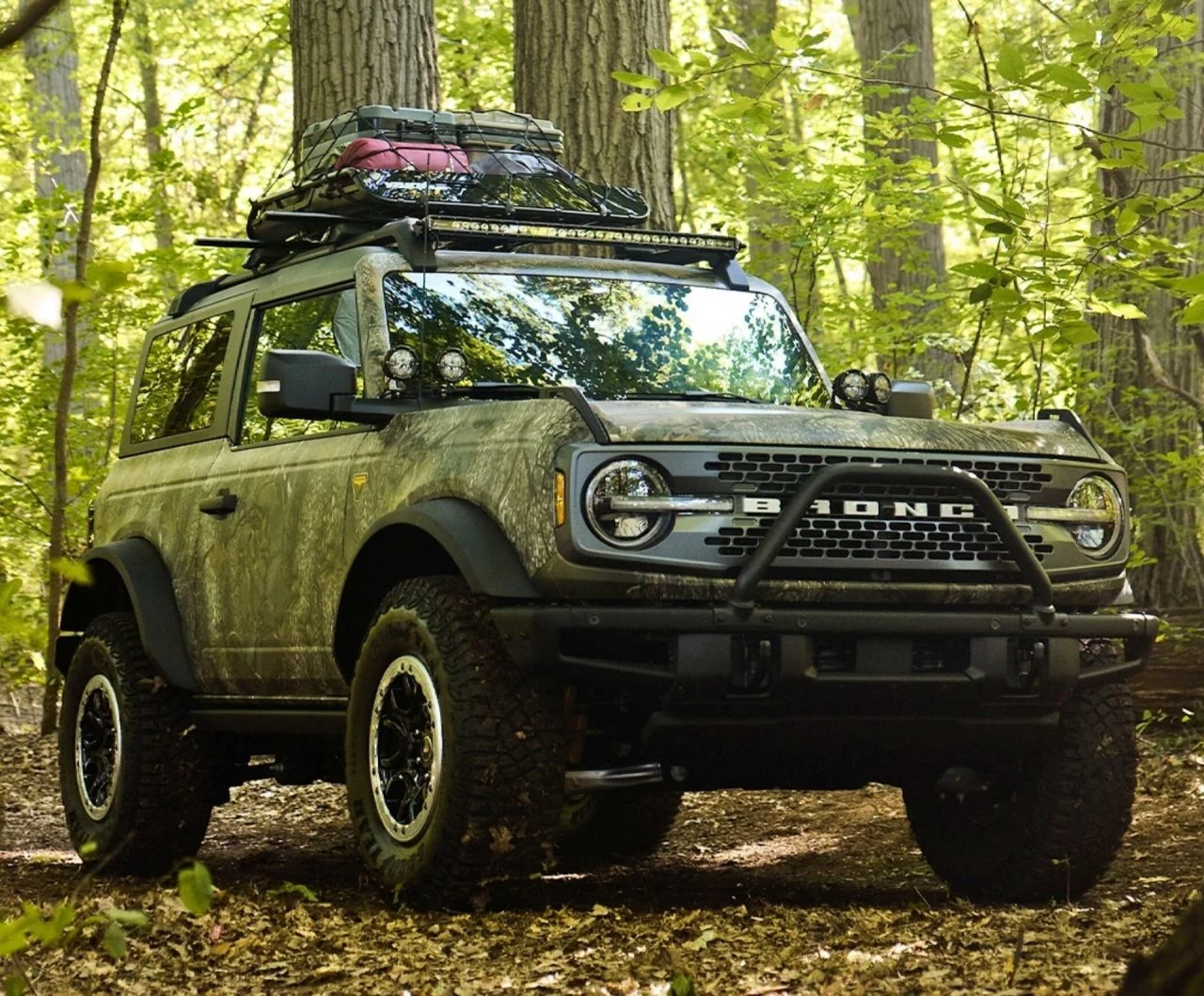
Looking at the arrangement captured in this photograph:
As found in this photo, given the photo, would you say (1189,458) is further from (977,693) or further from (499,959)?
(499,959)

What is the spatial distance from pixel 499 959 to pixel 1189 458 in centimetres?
632

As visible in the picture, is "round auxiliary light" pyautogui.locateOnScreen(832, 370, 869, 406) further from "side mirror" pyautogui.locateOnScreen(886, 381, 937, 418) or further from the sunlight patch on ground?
the sunlight patch on ground

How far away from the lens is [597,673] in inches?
191

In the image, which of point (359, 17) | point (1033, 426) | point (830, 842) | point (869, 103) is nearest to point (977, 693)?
point (1033, 426)

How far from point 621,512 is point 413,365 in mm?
1165

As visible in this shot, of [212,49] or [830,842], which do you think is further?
[212,49]

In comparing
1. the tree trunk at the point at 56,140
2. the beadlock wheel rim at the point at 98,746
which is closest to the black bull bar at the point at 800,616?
the beadlock wheel rim at the point at 98,746

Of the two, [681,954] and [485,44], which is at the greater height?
[485,44]

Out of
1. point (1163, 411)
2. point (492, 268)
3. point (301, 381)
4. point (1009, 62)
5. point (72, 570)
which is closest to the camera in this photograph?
point (72, 570)

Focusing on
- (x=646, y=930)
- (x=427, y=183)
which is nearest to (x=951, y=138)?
(x=427, y=183)

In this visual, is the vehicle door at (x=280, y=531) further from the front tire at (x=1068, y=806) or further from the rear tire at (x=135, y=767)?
the front tire at (x=1068, y=806)

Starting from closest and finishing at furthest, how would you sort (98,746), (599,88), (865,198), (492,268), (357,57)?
(492,268), (98,746), (599,88), (357,57), (865,198)

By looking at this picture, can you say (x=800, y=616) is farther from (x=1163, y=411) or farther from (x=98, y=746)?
(x=1163, y=411)

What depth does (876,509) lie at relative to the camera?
5098 millimetres
